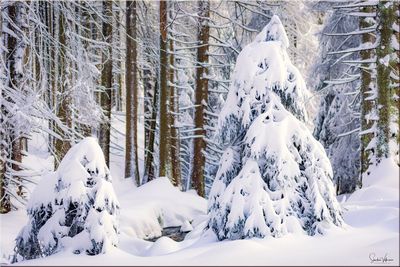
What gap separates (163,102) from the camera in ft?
54.1

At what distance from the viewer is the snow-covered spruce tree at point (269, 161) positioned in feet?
21.3

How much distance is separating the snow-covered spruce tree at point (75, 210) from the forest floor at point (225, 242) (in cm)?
27

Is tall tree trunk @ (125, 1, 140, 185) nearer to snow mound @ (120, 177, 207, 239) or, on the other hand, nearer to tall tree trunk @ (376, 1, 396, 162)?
snow mound @ (120, 177, 207, 239)

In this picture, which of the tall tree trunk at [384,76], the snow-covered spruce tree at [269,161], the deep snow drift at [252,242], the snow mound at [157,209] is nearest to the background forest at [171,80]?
the tall tree trunk at [384,76]

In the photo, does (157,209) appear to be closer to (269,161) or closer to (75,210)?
(75,210)

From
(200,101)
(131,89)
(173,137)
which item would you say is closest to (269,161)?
(200,101)

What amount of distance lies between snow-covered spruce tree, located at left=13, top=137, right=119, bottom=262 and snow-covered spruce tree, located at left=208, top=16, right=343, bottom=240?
1607 mm

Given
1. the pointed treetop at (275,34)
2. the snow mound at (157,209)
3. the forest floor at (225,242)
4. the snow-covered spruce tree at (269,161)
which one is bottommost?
the snow mound at (157,209)

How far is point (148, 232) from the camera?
469 inches

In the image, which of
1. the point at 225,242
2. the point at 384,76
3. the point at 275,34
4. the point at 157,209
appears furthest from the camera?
the point at 157,209

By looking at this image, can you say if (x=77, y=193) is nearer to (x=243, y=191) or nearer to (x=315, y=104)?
(x=243, y=191)

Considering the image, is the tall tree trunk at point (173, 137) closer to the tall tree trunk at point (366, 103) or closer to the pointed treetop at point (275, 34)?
the tall tree trunk at point (366, 103)

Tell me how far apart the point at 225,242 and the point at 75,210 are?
2040mm

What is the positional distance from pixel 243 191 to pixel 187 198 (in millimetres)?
8176
